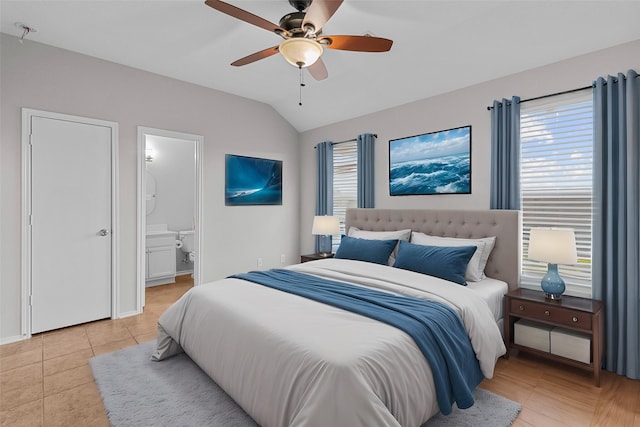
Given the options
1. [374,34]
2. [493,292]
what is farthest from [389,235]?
[374,34]

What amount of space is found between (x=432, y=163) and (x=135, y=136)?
345 centimetres

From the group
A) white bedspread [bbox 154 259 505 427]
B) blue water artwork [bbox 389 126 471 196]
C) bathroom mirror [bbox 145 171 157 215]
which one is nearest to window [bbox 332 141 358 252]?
blue water artwork [bbox 389 126 471 196]

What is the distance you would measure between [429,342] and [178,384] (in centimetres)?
174

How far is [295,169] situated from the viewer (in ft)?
18.0

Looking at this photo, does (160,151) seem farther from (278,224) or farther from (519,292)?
(519,292)

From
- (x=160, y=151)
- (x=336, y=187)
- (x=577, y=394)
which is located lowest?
(x=577, y=394)

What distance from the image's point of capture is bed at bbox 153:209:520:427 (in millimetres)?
1415

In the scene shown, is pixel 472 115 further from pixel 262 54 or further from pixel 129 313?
pixel 129 313

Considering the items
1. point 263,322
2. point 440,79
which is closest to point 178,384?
point 263,322

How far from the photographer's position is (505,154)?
123 inches

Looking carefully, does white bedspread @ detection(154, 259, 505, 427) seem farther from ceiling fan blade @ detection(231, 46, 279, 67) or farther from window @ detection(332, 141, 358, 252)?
window @ detection(332, 141, 358, 252)

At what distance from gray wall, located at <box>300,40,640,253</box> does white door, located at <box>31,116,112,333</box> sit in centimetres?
305

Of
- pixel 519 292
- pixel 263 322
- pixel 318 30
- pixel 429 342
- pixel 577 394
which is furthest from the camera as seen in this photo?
pixel 519 292

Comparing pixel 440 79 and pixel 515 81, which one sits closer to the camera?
pixel 515 81
